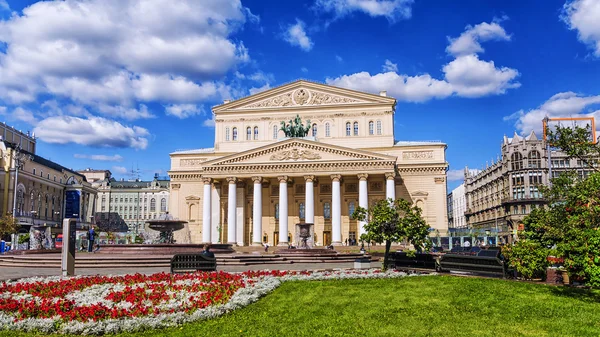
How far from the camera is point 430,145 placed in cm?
5962

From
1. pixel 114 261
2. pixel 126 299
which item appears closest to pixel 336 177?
pixel 114 261

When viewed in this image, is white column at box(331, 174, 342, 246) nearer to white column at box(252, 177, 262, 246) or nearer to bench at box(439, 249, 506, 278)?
white column at box(252, 177, 262, 246)

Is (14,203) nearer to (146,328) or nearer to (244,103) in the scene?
(244,103)

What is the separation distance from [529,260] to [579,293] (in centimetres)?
227

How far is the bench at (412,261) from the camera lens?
17500 mm

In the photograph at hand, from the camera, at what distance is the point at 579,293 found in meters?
13.0

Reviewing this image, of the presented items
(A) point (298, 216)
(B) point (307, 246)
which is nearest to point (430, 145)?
(A) point (298, 216)

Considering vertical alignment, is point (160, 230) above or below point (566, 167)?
below

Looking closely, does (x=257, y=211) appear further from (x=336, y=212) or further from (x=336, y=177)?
(x=336, y=177)

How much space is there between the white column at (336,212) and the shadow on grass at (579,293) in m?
40.6

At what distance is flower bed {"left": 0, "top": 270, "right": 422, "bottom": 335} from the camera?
996 cm

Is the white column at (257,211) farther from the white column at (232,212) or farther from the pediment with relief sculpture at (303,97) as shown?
the pediment with relief sculpture at (303,97)

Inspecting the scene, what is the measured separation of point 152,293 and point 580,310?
971 cm

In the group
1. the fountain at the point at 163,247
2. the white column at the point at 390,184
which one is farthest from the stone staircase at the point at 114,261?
the white column at the point at 390,184
